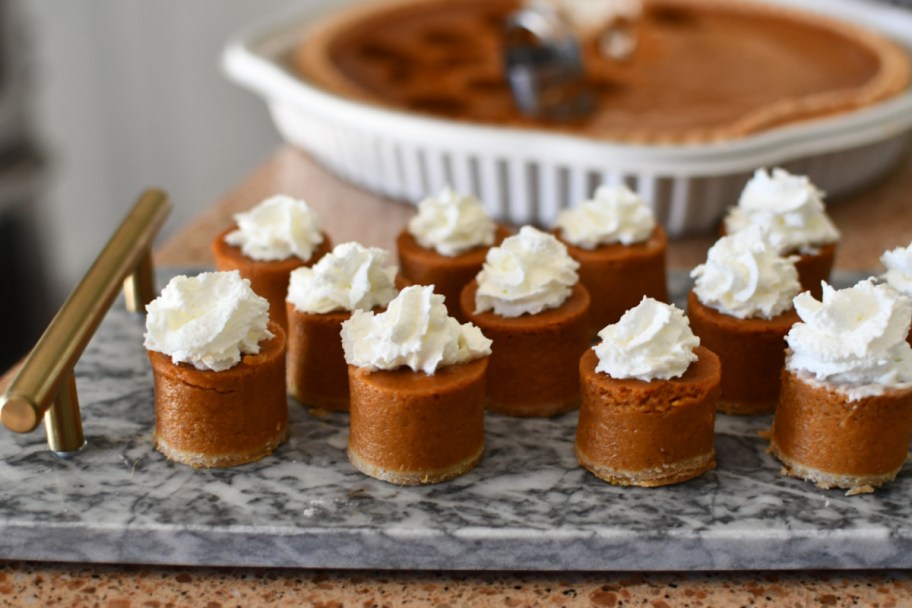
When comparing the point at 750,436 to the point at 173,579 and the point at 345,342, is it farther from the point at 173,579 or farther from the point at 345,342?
the point at 173,579

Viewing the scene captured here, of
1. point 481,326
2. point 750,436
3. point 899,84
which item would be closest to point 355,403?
point 481,326

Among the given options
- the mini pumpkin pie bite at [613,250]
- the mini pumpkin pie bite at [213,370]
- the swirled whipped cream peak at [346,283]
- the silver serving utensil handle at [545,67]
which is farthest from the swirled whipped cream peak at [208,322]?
the silver serving utensil handle at [545,67]

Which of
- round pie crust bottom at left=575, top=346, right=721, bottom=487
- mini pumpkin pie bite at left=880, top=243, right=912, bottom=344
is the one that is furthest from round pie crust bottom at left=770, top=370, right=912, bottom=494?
mini pumpkin pie bite at left=880, top=243, right=912, bottom=344

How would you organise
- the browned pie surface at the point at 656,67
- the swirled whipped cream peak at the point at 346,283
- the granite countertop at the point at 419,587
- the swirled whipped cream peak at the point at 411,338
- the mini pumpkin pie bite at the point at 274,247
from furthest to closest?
the browned pie surface at the point at 656,67 → the mini pumpkin pie bite at the point at 274,247 → the swirled whipped cream peak at the point at 346,283 → the swirled whipped cream peak at the point at 411,338 → the granite countertop at the point at 419,587

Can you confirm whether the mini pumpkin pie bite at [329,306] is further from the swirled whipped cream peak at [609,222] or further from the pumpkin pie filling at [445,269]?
the swirled whipped cream peak at [609,222]

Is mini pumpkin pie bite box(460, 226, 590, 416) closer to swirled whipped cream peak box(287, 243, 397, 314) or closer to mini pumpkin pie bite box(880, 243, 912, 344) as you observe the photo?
swirled whipped cream peak box(287, 243, 397, 314)

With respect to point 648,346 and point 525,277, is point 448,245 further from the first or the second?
point 648,346
